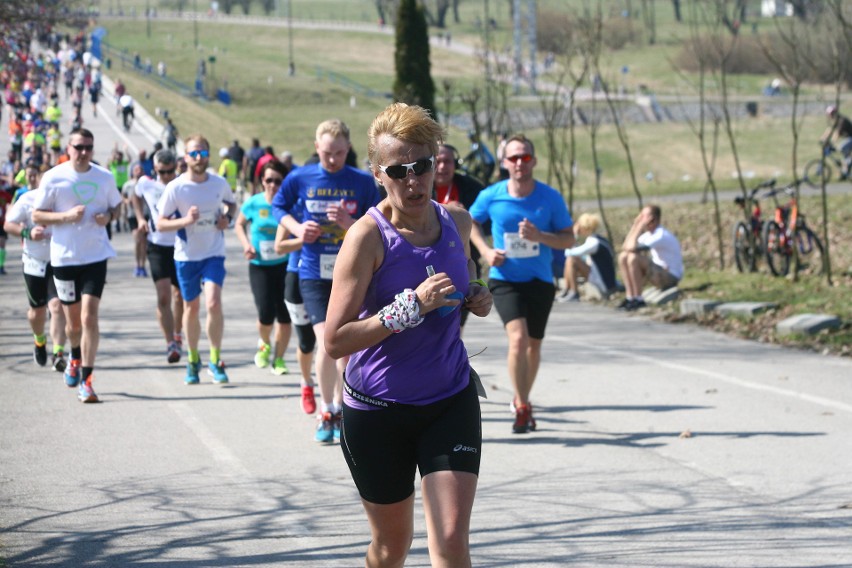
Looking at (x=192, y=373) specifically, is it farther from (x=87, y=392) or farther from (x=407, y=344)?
(x=407, y=344)

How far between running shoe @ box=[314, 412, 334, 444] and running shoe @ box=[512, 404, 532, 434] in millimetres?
1302

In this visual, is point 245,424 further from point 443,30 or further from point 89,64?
point 443,30

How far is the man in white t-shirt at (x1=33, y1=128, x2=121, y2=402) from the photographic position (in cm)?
1048

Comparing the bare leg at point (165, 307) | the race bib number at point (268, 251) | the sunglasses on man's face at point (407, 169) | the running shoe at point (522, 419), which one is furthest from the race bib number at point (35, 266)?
the sunglasses on man's face at point (407, 169)

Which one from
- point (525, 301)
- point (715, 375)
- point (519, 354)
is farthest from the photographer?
point (715, 375)

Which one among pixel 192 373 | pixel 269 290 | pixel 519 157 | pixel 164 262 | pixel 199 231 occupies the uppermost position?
pixel 519 157

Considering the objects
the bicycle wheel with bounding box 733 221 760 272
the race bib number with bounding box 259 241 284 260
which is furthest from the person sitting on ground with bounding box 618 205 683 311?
the race bib number with bounding box 259 241 284 260

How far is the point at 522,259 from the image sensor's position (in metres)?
9.26

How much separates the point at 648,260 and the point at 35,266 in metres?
8.19

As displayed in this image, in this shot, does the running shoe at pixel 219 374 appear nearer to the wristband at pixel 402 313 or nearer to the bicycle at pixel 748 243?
the wristband at pixel 402 313

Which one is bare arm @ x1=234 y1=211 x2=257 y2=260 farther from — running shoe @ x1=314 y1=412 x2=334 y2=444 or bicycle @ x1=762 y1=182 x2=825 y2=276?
bicycle @ x1=762 y1=182 x2=825 y2=276

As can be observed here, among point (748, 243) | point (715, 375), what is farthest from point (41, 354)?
point (748, 243)

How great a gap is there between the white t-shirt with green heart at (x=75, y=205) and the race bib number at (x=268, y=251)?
1393 millimetres

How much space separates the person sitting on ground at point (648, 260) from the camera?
17.2 metres
